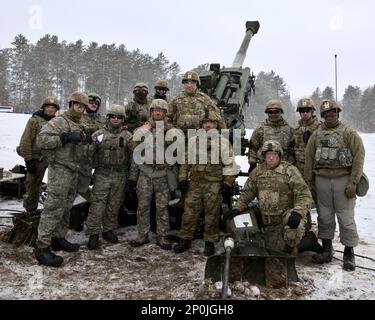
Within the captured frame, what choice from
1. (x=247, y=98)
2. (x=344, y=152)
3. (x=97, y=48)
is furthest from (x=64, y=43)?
(x=344, y=152)

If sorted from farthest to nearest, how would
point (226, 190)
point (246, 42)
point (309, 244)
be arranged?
point (246, 42) < point (309, 244) < point (226, 190)

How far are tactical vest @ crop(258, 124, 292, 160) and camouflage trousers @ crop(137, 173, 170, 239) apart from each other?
1.69 meters

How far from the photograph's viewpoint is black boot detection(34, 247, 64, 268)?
16.0 feet

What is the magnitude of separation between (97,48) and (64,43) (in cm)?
787

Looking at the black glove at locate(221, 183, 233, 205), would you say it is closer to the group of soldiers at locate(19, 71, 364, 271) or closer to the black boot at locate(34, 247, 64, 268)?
the group of soldiers at locate(19, 71, 364, 271)

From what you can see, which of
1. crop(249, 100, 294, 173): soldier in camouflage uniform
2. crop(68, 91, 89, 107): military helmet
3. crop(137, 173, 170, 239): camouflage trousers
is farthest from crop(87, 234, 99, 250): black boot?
crop(249, 100, 294, 173): soldier in camouflage uniform

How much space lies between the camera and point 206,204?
5578 millimetres

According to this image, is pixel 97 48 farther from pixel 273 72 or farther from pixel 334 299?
pixel 334 299

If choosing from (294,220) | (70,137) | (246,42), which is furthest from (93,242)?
(246,42)

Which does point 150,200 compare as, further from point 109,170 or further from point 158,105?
point 158,105

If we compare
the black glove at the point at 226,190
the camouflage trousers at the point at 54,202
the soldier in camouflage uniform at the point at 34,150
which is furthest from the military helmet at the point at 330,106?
the soldier in camouflage uniform at the point at 34,150

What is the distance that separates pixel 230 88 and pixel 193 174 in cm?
295

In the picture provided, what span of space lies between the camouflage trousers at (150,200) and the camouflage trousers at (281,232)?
1.53 meters

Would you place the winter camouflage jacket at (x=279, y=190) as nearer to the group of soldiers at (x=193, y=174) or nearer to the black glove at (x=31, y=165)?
the group of soldiers at (x=193, y=174)
